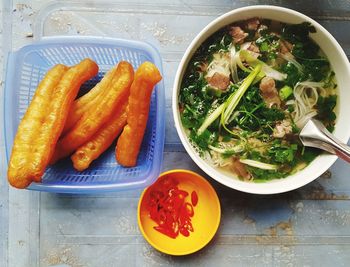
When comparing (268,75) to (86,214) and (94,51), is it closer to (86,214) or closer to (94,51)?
(94,51)

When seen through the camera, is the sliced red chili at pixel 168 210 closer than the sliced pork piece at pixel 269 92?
No

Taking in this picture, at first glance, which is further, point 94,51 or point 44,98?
point 94,51

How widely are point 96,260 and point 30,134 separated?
18.4 inches

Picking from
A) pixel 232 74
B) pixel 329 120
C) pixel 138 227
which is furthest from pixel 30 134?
pixel 329 120

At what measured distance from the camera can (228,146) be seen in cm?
131

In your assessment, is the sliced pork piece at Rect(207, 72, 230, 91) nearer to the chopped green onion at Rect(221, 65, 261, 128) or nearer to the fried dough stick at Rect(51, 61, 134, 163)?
the chopped green onion at Rect(221, 65, 261, 128)

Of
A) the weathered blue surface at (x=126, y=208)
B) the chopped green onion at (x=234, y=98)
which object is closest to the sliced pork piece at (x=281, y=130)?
the chopped green onion at (x=234, y=98)

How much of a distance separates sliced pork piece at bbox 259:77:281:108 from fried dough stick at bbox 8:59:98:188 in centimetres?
51

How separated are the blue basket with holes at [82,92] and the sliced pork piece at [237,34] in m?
0.22

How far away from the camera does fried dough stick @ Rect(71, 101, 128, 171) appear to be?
1323mm

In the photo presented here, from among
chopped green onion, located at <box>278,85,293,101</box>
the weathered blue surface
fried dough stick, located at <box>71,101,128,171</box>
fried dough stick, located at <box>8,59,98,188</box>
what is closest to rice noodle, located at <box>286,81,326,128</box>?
chopped green onion, located at <box>278,85,293,101</box>

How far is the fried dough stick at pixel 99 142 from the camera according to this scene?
4.34ft

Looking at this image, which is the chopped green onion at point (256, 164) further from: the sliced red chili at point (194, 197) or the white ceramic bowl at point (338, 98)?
the sliced red chili at point (194, 197)

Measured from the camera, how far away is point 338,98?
4.33ft
